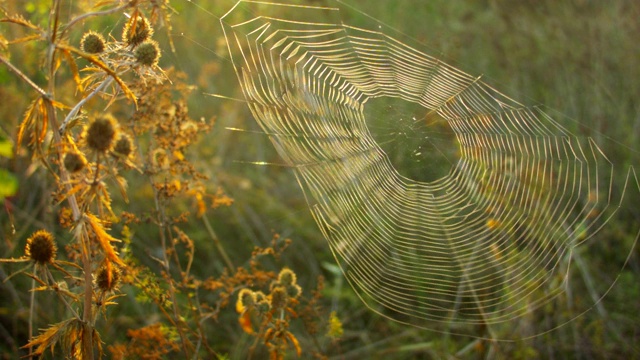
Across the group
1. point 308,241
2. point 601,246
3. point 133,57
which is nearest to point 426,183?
point 308,241

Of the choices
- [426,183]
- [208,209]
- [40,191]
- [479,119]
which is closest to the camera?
[479,119]

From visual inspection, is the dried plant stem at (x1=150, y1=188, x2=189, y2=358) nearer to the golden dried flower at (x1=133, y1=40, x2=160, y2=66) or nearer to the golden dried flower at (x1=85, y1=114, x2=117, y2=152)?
the golden dried flower at (x1=133, y1=40, x2=160, y2=66)

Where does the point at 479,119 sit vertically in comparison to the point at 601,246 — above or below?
above

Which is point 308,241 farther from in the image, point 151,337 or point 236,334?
point 151,337

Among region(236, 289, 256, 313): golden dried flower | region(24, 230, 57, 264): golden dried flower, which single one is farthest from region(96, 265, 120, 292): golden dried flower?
region(236, 289, 256, 313): golden dried flower

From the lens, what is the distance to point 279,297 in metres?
2.06

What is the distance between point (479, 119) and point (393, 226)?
26.3 inches

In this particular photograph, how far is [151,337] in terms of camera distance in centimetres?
205

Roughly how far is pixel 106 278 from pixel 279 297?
611 mm

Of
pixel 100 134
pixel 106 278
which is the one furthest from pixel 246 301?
pixel 100 134

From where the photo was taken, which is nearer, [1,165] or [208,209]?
[1,165]

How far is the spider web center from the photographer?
349 cm

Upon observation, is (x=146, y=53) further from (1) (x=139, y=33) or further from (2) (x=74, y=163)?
(2) (x=74, y=163)

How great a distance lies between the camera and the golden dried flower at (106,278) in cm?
158
